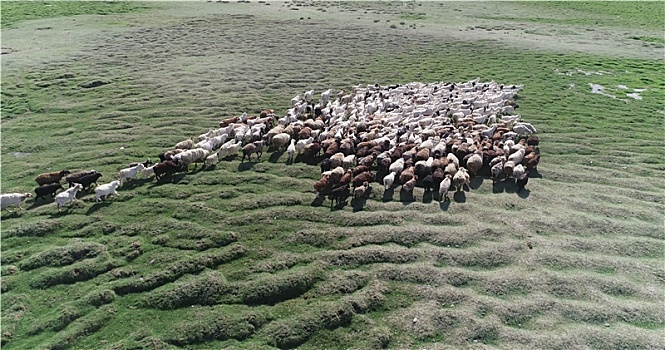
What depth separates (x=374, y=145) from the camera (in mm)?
18516

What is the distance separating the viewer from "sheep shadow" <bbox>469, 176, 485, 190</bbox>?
16391mm

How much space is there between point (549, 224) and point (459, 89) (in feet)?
45.2

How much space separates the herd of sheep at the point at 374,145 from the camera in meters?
15.8

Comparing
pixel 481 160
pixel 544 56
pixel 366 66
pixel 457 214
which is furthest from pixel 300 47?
pixel 457 214

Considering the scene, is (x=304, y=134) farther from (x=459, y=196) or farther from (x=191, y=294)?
(x=191, y=294)

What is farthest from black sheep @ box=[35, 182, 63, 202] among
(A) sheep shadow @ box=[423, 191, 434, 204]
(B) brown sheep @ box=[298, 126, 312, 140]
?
(A) sheep shadow @ box=[423, 191, 434, 204]

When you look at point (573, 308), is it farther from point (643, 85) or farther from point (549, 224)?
point (643, 85)

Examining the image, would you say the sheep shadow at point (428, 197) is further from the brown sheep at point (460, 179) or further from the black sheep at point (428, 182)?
the brown sheep at point (460, 179)

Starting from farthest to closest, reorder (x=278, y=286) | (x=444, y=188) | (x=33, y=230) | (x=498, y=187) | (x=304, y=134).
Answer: (x=304, y=134) → (x=498, y=187) → (x=444, y=188) → (x=33, y=230) → (x=278, y=286)

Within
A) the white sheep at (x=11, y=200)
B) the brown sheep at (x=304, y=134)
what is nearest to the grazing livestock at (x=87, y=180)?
the white sheep at (x=11, y=200)

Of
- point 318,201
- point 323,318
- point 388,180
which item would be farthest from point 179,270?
point 388,180

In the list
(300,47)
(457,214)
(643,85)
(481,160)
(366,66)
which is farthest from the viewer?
(300,47)

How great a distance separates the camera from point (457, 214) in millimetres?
14500

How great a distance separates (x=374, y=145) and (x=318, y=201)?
15.3 ft
